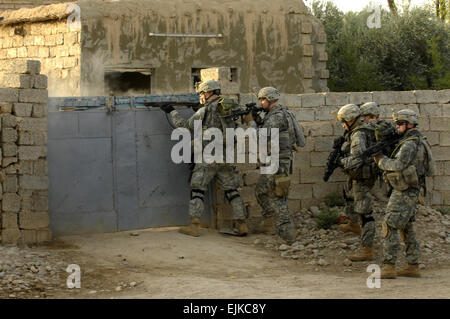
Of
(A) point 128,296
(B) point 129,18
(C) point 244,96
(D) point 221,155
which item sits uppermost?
(B) point 129,18

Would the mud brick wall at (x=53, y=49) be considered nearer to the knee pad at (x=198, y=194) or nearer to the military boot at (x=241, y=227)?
the knee pad at (x=198, y=194)

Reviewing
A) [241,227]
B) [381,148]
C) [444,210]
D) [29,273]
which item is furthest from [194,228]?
[444,210]

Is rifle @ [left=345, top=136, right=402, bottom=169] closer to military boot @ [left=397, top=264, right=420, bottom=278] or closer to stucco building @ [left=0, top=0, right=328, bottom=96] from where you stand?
military boot @ [left=397, top=264, right=420, bottom=278]

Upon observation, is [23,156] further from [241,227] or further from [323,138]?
[323,138]

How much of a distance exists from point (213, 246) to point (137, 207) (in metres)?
1.20

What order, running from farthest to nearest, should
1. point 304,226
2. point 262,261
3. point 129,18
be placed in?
point 129,18 → point 304,226 → point 262,261

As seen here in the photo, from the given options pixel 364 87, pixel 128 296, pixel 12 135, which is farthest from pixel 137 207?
pixel 364 87

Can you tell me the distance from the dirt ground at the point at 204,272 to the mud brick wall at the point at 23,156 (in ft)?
1.27

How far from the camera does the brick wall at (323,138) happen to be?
10727 millimetres

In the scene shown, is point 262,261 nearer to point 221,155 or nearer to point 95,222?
point 221,155

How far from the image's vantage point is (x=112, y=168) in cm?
1001

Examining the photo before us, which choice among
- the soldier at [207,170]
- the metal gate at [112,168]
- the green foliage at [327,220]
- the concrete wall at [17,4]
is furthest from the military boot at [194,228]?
the concrete wall at [17,4]

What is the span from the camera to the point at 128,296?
24.7 ft

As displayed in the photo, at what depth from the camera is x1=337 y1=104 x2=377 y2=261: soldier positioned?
9172 millimetres
